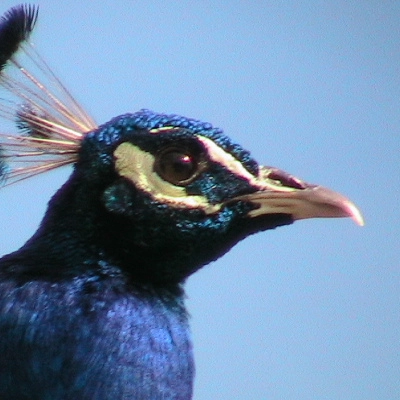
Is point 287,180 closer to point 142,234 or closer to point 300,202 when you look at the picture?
point 300,202

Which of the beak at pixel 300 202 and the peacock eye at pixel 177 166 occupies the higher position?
the beak at pixel 300 202

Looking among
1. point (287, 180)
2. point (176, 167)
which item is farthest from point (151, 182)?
point (287, 180)

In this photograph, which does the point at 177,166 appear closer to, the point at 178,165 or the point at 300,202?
the point at 178,165

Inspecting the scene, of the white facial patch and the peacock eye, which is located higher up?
the peacock eye

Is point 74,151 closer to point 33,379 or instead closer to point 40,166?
point 40,166

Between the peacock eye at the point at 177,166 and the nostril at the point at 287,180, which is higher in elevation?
the nostril at the point at 287,180

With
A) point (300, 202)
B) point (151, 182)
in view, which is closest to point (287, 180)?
point (300, 202)

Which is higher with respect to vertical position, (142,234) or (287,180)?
(287,180)
